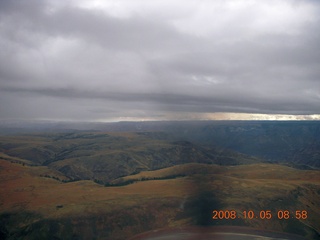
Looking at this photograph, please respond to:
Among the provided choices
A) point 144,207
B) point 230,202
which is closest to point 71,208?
point 144,207

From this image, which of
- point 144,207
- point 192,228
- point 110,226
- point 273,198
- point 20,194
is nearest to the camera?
point 192,228

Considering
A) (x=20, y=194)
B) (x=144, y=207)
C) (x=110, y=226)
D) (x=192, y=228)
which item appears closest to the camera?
(x=192, y=228)

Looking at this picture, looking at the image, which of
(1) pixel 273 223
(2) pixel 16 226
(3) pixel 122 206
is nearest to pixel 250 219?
(1) pixel 273 223

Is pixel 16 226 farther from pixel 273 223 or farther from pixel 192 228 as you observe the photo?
pixel 273 223

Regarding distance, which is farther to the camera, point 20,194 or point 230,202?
point 20,194

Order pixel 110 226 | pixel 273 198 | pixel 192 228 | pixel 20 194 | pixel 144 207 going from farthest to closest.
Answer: pixel 20 194, pixel 273 198, pixel 144 207, pixel 110 226, pixel 192 228

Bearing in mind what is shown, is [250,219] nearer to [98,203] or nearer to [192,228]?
[192,228]
